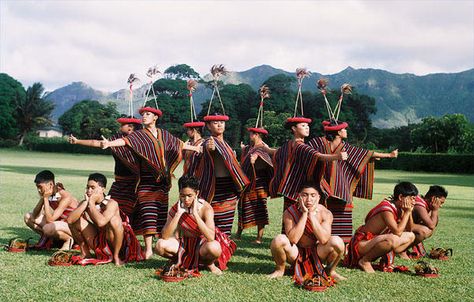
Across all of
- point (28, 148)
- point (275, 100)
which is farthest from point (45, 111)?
point (275, 100)

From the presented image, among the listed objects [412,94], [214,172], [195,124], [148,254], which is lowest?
[148,254]

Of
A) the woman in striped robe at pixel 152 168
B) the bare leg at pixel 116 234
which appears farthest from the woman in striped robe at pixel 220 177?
the bare leg at pixel 116 234

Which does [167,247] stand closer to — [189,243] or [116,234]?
[189,243]

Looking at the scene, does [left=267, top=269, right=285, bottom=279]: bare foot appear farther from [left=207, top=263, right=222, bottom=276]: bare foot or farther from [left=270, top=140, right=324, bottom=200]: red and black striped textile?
[left=270, top=140, right=324, bottom=200]: red and black striped textile

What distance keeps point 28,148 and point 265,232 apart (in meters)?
62.0

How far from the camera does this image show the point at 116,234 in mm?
6586

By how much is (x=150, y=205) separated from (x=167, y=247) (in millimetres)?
1619

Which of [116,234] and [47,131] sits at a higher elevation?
[47,131]

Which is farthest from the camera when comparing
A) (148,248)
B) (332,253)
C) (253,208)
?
(253,208)

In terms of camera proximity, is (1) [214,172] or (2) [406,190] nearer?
(2) [406,190]

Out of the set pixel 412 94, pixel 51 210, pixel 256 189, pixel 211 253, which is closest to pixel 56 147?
pixel 256 189

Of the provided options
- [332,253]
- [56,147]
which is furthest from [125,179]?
[56,147]

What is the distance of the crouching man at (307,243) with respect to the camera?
19.5 feet

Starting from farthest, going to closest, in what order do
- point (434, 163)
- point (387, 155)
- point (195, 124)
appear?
point (434, 163), point (195, 124), point (387, 155)
